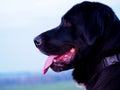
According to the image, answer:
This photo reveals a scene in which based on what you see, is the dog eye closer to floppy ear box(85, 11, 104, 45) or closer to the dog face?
the dog face

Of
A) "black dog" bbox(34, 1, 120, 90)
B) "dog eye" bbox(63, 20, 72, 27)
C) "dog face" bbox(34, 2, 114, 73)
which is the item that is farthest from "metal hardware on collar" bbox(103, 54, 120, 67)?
"dog eye" bbox(63, 20, 72, 27)

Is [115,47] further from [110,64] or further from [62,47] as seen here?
[62,47]

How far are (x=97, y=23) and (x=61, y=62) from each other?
342 millimetres

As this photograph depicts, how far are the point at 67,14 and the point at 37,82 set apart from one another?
0.92 meters

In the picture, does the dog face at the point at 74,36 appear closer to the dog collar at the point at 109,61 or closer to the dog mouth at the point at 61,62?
the dog mouth at the point at 61,62

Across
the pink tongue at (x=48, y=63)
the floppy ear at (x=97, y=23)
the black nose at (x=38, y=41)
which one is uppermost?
the floppy ear at (x=97, y=23)

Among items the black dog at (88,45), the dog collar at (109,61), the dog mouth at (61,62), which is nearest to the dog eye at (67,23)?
the black dog at (88,45)

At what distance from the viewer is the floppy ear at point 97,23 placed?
3.27 metres

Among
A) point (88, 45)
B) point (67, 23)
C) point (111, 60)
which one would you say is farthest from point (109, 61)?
point (67, 23)

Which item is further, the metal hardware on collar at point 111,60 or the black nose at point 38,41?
the black nose at point 38,41

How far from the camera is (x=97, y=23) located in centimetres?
328

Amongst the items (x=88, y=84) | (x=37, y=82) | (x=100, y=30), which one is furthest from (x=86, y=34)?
(x=37, y=82)

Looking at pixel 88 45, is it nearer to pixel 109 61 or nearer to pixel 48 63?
pixel 109 61

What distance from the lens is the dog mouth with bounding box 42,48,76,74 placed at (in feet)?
11.1
